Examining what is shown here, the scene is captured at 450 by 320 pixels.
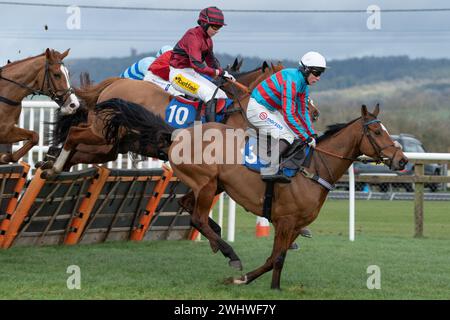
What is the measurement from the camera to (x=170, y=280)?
7.77 meters

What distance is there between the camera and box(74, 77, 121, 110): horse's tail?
32.0 feet

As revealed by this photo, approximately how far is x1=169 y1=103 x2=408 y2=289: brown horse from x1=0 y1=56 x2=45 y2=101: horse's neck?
6.92 ft

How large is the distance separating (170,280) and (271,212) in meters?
1.00

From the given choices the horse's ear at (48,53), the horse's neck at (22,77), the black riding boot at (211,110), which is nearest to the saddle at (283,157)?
the black riding boot at (211,110)

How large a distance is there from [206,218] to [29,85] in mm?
2532

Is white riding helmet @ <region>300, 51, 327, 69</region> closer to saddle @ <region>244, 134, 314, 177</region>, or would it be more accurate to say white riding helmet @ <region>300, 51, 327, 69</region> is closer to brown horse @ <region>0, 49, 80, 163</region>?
saddle @ <region>244, 134, 314, 177</region>

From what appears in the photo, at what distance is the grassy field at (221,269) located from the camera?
280 inches

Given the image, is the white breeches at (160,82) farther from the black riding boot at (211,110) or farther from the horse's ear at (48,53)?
the horse's ear at (48,53)

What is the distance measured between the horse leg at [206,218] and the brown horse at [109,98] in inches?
40.3

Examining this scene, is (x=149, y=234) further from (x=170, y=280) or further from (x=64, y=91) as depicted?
(x=170, y=280)

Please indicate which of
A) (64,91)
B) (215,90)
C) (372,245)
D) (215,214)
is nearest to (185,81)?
(215,90)

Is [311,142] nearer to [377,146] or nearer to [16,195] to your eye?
[377,146]

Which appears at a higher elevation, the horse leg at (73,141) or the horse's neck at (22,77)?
the horse's neck at (22,77)

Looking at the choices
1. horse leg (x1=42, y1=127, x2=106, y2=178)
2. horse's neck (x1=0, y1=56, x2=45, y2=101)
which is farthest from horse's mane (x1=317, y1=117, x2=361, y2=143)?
horse's neck (x1=0, y1=56, x2=45, y2=101)
